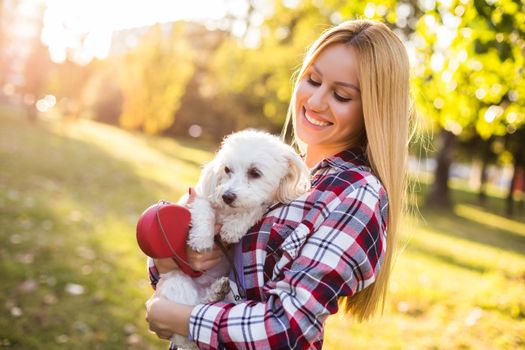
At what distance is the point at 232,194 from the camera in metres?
2.28

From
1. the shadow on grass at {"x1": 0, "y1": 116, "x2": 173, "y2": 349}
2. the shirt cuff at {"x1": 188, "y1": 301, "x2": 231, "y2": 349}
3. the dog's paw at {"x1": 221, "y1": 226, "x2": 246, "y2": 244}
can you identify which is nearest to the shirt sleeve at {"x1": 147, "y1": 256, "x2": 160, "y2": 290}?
the dog's paw at {"x1": 221, "y1": 226, "x2": 246, "y2": 244}

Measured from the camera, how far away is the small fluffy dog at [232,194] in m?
2.10

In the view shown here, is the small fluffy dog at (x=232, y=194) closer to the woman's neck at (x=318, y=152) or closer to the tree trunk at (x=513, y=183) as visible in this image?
the woman's neck at (x=318, y=152)

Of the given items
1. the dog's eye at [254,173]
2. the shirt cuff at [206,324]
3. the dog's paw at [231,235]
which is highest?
the dog's eye at [254,173]

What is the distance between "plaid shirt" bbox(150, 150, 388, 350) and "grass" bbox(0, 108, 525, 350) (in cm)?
144

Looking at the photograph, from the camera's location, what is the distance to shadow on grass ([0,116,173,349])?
473cm

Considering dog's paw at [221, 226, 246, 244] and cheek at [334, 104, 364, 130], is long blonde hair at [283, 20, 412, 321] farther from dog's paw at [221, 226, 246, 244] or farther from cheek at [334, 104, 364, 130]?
dog's paw at [221, 226, 246, 244]

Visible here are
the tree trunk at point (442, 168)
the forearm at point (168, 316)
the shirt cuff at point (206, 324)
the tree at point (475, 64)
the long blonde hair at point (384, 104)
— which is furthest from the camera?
the tree trunk at point (442, 168)

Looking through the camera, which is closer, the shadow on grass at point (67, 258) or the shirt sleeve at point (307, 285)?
the shirt sleeve at point (307, 285)

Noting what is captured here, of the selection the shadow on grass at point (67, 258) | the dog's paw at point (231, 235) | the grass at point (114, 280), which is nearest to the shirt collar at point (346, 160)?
the dog's paw at point (231, 235)

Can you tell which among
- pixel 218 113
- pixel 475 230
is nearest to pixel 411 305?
pixel 475 230

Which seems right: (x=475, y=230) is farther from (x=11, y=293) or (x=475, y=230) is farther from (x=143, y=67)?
(x=143, y=67)

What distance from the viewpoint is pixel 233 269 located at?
2.03 meters

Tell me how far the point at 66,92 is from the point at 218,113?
15962 mm
